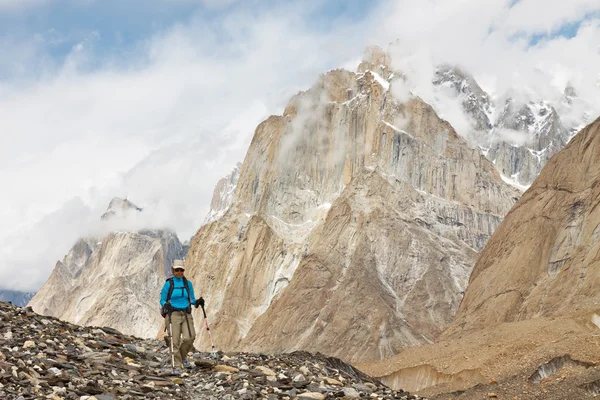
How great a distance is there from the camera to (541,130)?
189m

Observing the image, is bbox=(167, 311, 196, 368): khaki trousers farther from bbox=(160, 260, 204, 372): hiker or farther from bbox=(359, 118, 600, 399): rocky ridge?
bbox=(359, 118, 600, 399): rocky ridge

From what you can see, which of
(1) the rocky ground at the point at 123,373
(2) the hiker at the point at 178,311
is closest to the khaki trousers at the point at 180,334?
(2) the hiker at the point at 178,311

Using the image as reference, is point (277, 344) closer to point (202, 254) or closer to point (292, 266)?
point (292, 266)

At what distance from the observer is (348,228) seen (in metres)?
129

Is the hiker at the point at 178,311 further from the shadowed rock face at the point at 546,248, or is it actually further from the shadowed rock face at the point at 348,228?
the shadowed rock face at the point at 348,228

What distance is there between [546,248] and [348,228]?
2148 inches

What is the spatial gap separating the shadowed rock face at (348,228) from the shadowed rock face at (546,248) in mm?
29465

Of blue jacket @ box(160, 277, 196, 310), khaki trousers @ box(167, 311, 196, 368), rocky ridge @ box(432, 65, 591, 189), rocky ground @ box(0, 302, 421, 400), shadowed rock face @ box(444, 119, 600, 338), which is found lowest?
rocky ground @ box(0, 302, 421, 400)

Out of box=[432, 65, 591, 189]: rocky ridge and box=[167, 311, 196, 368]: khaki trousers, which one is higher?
box=[432, 65, 591, 189]: rocky ridge

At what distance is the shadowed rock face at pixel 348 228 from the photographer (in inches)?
4550

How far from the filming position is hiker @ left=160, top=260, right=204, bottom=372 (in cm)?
1706

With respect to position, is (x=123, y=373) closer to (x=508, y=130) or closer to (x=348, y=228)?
(x=348, y=228)

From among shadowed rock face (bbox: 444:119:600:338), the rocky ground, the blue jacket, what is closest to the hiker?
the blue jacket

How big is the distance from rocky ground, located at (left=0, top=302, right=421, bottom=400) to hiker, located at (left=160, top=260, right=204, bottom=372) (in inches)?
18.5
